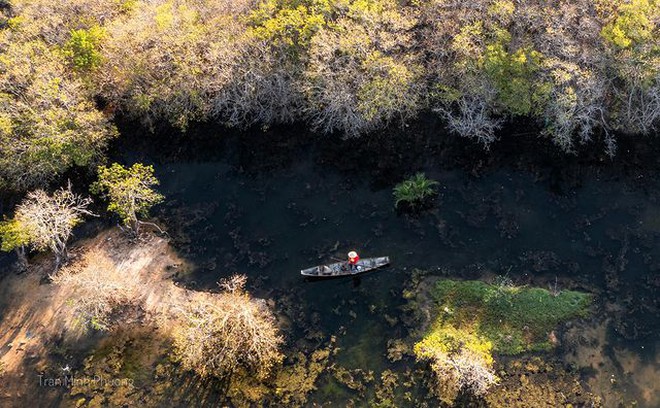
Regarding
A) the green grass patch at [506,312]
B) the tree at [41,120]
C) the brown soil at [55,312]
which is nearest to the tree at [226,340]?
the brown soil at [55,312]

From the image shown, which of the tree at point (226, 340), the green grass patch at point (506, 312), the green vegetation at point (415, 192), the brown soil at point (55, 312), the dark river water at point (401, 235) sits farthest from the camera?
the green vegetation at point (415, 192)

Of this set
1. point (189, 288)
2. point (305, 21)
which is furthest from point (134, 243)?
point (305, 21)

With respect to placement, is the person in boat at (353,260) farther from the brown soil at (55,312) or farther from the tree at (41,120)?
the tree at (41,120)

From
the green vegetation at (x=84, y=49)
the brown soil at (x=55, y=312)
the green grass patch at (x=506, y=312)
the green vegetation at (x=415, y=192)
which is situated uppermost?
the green vegetation at (x=84, y=49)

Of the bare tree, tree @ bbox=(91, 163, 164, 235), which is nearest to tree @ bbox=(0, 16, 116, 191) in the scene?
tree @ bbox=(91, 163, 164, 235)

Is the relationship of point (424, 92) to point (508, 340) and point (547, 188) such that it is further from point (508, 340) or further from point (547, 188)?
Answer: point (508, 340)

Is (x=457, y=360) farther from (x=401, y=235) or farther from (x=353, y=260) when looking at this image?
(x=401, y=235)

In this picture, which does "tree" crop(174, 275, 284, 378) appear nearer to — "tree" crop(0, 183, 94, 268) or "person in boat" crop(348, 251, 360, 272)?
"person in boat" crop(348, 251, 360, 272)
